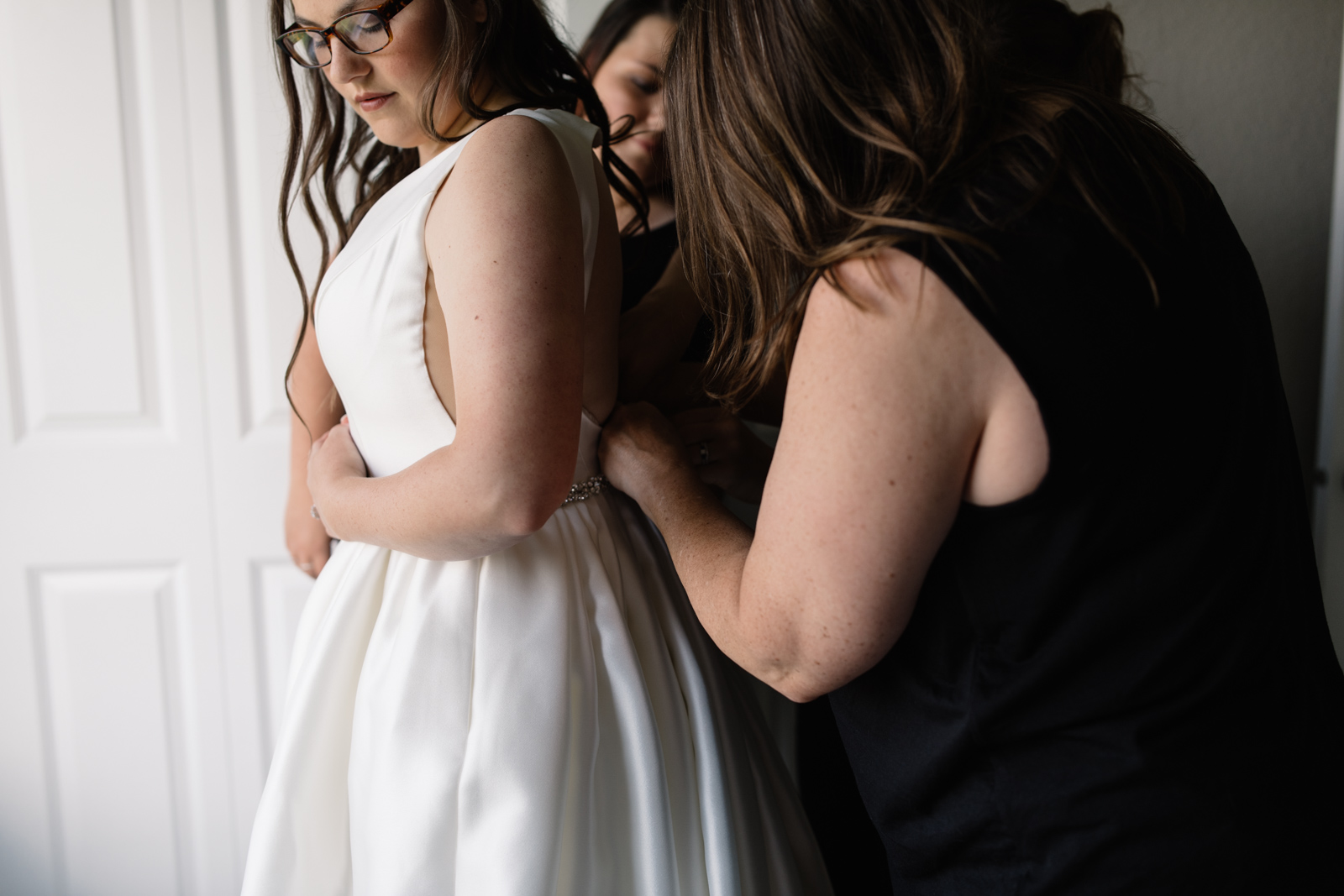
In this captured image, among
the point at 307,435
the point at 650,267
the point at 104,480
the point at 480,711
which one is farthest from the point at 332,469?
the point at 104,480

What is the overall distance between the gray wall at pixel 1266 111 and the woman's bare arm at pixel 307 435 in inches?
54.7

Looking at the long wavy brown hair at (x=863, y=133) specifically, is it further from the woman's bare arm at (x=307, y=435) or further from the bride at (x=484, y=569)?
the woman's bare arm at (x=307, y=435)

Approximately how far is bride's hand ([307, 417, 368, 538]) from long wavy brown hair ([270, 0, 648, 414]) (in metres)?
0.09

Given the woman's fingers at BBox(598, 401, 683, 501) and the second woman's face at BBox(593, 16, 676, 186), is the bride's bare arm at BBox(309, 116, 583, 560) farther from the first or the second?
the second woman's face at BBox(593, 16, 676, 186)

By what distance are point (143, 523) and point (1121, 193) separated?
175cm

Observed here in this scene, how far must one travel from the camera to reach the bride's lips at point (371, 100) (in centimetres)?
85

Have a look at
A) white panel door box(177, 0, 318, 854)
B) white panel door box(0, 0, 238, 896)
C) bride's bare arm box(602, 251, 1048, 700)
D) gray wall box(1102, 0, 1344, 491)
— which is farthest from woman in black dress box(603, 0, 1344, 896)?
white panel door box(0, 0, 238, 896)

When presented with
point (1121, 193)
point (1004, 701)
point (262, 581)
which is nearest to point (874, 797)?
point (1004, 701)

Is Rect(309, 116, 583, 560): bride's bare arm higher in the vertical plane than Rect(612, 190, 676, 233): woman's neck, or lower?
lower

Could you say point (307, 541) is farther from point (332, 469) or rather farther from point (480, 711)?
point (480, 711)

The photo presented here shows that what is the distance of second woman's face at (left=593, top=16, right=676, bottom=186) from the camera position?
1385 mm

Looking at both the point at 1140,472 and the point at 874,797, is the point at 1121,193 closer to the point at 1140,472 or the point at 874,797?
the point at 1140,472

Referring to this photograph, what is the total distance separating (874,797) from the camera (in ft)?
2.47

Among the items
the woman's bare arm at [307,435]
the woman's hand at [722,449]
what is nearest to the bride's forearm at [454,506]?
the woman's hand at [722,449]
